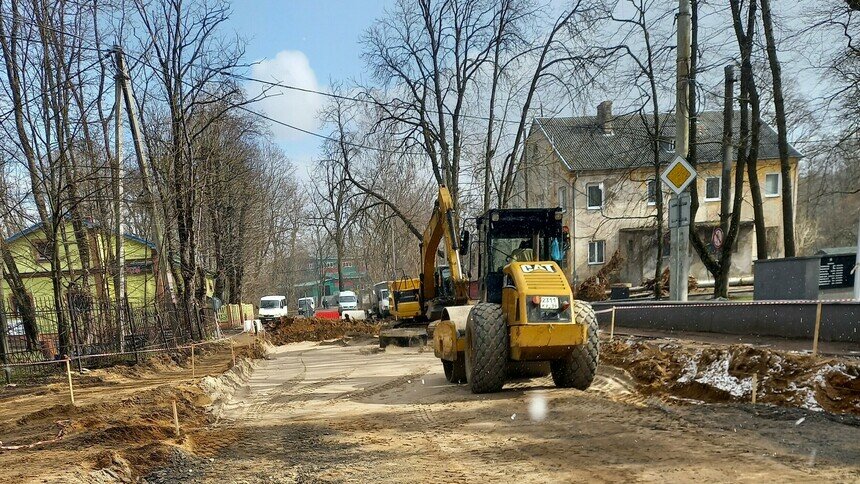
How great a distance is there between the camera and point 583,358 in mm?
8766

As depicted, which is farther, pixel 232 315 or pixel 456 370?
pixel 232 315

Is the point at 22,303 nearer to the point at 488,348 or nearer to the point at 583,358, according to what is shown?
the point at 488,348

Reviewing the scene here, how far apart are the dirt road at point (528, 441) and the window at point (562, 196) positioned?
31.6 m

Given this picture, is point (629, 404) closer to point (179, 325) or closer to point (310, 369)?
point (310, 369)

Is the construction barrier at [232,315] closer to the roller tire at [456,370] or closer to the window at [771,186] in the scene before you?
the roller tire at [456,370]

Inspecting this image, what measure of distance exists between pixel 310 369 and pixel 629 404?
9.61 m

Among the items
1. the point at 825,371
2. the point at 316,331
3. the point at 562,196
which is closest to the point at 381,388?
the point at 825,371

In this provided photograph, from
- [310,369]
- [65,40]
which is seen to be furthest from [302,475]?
[65,40]

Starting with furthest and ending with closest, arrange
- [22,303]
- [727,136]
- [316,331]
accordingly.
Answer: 1. [316,331]
2. [727,136]
3. [22,303]

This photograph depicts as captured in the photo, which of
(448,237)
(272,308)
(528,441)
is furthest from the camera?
(272,308)

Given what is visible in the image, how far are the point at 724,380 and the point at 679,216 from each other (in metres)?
4.00

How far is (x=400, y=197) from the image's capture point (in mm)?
47375

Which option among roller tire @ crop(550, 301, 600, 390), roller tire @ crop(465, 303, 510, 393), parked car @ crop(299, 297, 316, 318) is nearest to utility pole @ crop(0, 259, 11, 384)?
roller tire @ crop(465, 303, 510, 393)

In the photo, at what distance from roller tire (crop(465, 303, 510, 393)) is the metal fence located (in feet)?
26.8
